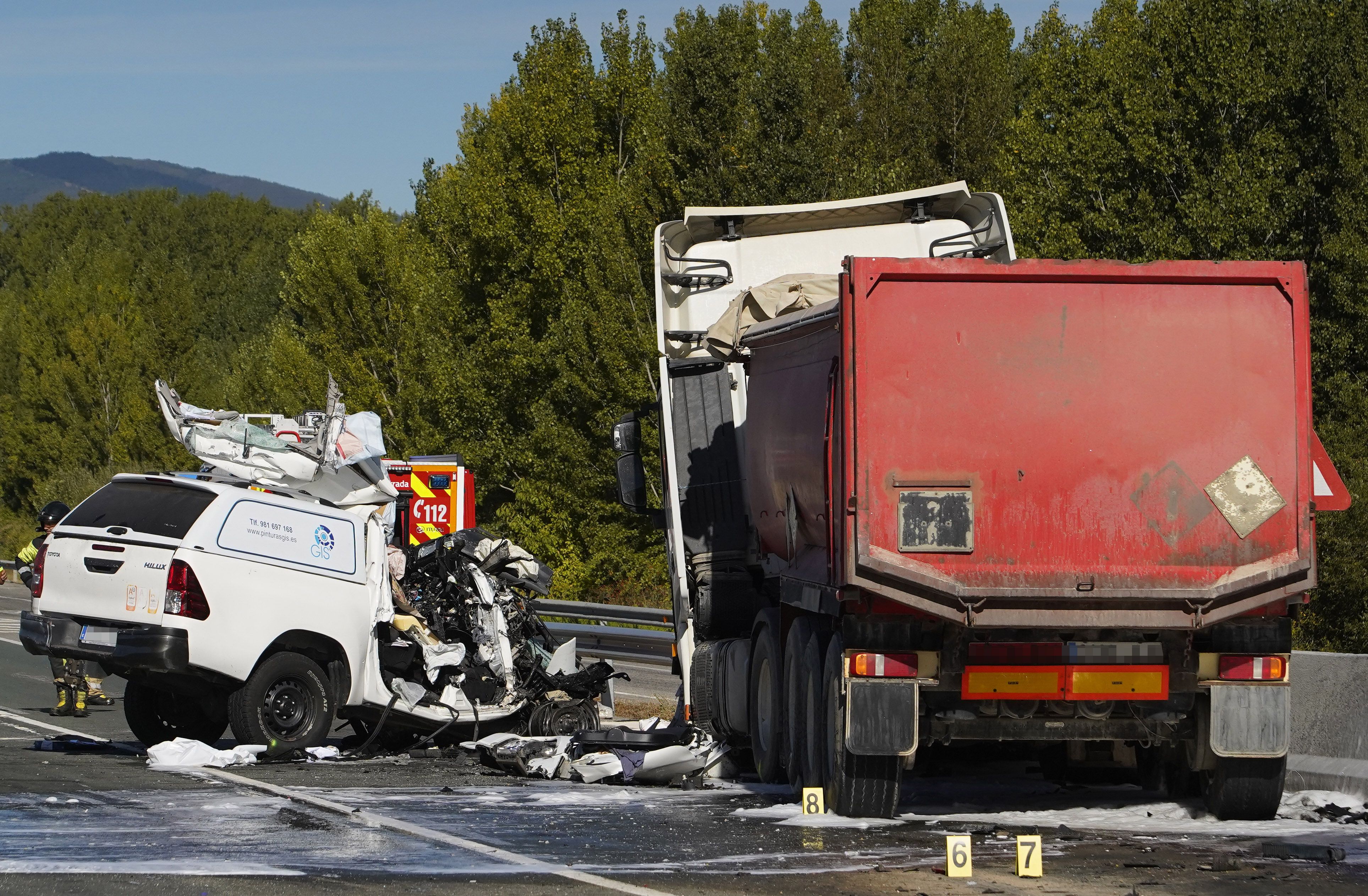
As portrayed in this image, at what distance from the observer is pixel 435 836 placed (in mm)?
7680

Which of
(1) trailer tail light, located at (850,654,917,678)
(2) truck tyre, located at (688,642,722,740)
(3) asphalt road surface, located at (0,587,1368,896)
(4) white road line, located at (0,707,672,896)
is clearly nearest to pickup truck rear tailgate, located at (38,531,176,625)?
(3) asphalt road surface, located at (0,587,1368,896)

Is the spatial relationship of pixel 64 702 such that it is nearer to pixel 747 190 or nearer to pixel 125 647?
pixel 125 647

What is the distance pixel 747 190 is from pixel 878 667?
80.8ft

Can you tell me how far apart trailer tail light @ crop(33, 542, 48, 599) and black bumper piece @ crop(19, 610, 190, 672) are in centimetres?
36

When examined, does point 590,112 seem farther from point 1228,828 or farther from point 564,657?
point 1228,828

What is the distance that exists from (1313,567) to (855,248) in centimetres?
600

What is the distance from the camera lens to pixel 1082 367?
8102 millimetres

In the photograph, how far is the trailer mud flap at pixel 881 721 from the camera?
816 cm

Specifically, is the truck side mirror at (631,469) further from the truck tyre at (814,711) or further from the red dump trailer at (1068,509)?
the red dump trailer at (1068,509)

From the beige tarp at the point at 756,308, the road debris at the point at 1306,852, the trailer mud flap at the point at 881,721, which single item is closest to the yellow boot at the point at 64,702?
the beige tarp at the point at 756,308

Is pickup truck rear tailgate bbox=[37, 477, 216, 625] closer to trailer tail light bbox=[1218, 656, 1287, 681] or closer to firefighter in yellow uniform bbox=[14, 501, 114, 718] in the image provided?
firefighter in yellow uniform bbox=[14, 501, 114, 718]

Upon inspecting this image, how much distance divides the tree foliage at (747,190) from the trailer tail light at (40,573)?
18.8 metres

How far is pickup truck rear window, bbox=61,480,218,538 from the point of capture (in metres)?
11.0

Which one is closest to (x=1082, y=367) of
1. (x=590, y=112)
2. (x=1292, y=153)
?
(x=1292, y=153)
